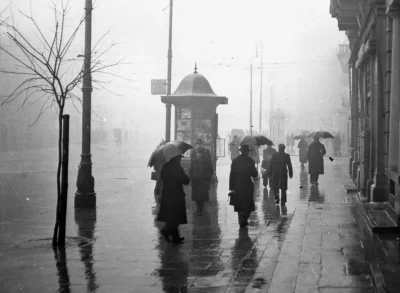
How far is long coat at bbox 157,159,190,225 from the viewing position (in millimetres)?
9164

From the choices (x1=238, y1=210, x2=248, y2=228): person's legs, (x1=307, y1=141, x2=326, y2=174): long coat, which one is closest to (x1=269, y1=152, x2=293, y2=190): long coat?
(x1=238, y1=210, x2=248, y2=228): person's legs

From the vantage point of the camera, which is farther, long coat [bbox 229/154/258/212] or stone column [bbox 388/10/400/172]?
stone column [bbox 388/10/400/172]

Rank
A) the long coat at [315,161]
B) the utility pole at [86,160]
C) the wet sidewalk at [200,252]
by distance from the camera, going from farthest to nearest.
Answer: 1. the long coat at [315,161]
2. the utility pole at [86,160]
3. the wet sidewalk at [200,252]

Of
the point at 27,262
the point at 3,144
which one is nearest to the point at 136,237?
the point at 27,262

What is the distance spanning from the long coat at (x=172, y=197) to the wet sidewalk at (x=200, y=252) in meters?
0.41

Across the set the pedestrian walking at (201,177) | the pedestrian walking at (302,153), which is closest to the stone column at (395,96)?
the pedestrian walking at (201,177)

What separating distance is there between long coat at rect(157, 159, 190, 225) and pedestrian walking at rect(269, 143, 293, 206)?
17.1 feet

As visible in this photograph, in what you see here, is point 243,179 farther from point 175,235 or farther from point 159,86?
point 159,86

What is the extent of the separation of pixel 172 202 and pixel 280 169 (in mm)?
5768

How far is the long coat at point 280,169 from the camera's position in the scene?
14248 mm

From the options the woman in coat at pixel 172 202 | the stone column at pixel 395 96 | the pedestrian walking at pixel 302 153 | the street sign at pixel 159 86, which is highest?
the street sign at pixel 159 86

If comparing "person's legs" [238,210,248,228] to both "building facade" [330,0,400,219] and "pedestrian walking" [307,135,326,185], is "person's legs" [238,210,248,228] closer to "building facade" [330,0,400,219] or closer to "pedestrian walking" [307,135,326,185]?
"building facade" [330,0,400,219]

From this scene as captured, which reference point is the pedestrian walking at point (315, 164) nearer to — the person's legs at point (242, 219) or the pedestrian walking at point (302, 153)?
the pedestrian walking at point (302, 153)

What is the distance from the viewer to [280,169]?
1448cm
